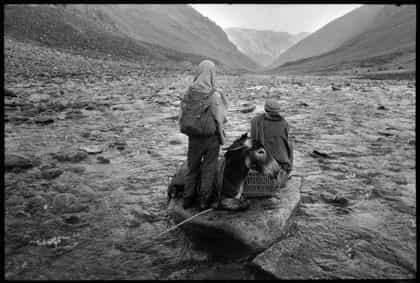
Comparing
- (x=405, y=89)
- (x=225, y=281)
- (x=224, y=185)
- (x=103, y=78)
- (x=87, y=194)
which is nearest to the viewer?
(x=225, y=281)

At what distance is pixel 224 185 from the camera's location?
4.32 m

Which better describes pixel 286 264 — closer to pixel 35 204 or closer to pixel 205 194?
pixel 205 194

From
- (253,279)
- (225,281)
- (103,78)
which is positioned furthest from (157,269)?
(103,78)

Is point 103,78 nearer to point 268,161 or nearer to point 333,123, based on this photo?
point 333,123

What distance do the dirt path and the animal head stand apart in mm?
934

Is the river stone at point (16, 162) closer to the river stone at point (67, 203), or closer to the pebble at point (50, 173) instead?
the pebble at point (50, 173)

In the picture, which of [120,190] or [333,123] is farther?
[333,123]

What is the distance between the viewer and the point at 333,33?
414 feet

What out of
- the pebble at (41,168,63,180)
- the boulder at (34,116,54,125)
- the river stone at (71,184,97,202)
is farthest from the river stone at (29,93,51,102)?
the river stone at (71,184,97,202)

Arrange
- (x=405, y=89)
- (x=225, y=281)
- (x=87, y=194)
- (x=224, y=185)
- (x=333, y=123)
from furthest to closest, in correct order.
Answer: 1. (x=405, y=89)
2. (x=333, y=123)
3. (x=87, y=194)
4. (x=224, y=185)
5. (x=225, y=281)

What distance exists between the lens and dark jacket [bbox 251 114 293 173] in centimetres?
494

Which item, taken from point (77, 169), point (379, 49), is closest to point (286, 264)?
point (77, 169)

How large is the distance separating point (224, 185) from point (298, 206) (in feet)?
4.20

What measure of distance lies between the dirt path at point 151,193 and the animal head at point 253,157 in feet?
3.06
